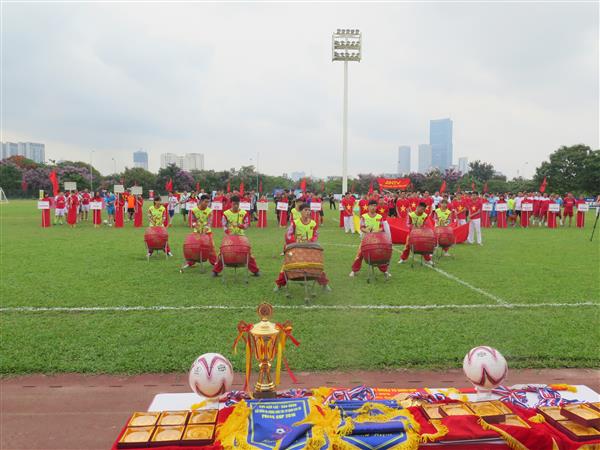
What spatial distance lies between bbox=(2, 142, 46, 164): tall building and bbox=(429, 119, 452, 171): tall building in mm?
117046

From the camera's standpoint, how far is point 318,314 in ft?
22.6

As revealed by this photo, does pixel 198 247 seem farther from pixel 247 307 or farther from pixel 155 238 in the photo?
pixel 247 307

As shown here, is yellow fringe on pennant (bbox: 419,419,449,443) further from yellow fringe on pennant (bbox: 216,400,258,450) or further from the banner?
the banner

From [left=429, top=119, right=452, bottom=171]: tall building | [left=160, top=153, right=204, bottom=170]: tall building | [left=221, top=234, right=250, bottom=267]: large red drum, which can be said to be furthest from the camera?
[left=429, top=119, right=452, bottom=171]: tall building

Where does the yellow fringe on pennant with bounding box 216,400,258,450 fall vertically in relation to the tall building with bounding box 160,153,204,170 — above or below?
below

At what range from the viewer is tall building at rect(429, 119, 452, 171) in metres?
160

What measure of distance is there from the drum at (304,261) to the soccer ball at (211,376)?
4.65 meters

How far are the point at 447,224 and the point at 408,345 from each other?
7364 millimetres

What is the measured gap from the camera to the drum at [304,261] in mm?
7504

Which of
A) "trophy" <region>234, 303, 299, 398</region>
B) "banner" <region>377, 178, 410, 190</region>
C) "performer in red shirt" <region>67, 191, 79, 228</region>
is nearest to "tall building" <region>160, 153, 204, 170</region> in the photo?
"banner" <region>377, 178, 410, 190</region>

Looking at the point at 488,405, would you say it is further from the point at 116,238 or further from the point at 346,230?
the point at 346,230

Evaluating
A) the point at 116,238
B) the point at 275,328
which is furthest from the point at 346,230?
the point at 275,328

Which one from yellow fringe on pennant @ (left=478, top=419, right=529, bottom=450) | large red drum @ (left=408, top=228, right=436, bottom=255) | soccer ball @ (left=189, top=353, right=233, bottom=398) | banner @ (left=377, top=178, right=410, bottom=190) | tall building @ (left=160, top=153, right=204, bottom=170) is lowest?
yellow fringe on pennant @ (left=478, top=419, right=529, bottom=450)

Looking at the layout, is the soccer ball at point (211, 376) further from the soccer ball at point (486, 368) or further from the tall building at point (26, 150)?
the tall building at point (26, 150)
